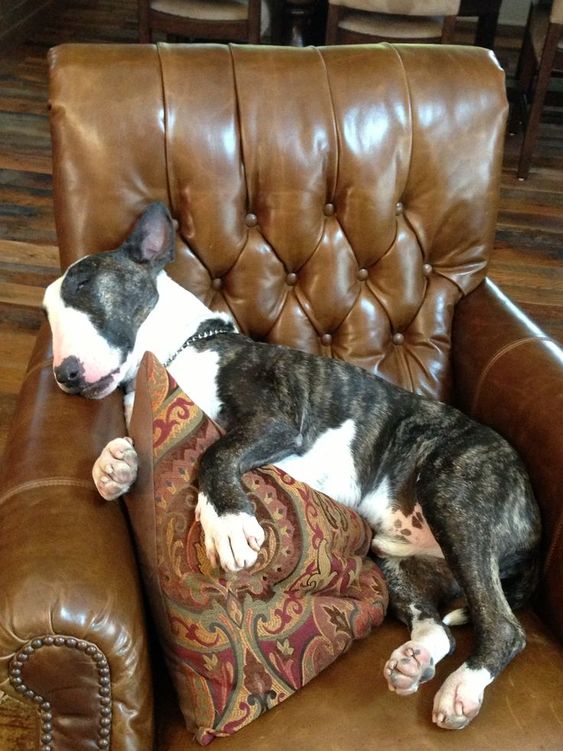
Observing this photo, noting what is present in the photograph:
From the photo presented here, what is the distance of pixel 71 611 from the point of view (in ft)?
3.90

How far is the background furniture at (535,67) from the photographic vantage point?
401 cm

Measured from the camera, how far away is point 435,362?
6.72ft

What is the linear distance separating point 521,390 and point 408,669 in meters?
0.67

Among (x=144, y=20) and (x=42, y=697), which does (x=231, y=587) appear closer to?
(x=42, y=697)

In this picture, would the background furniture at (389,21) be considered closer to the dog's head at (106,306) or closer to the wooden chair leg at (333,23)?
the wooden chair leg at (333,23)

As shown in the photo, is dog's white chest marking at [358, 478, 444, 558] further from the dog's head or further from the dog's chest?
the dog's head

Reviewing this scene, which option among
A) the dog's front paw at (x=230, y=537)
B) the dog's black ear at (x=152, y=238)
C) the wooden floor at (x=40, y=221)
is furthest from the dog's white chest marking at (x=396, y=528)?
the wooden floor at (x=40, y=221)

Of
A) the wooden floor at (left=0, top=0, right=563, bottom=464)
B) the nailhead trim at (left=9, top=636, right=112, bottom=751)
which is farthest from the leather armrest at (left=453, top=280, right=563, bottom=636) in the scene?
the wooden floor at (left=0, top=0, right=563, bottom=464)

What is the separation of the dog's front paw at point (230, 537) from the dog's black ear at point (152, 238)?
0.62 metres

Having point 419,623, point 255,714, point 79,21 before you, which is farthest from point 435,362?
point 79,21

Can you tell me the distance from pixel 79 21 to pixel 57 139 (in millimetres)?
4867

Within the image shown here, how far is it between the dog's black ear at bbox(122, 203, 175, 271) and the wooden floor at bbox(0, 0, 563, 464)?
115 centimetres

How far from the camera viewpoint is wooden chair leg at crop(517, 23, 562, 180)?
13.1 ft

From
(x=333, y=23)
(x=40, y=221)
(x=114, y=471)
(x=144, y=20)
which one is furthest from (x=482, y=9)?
(x=114, y=471)
